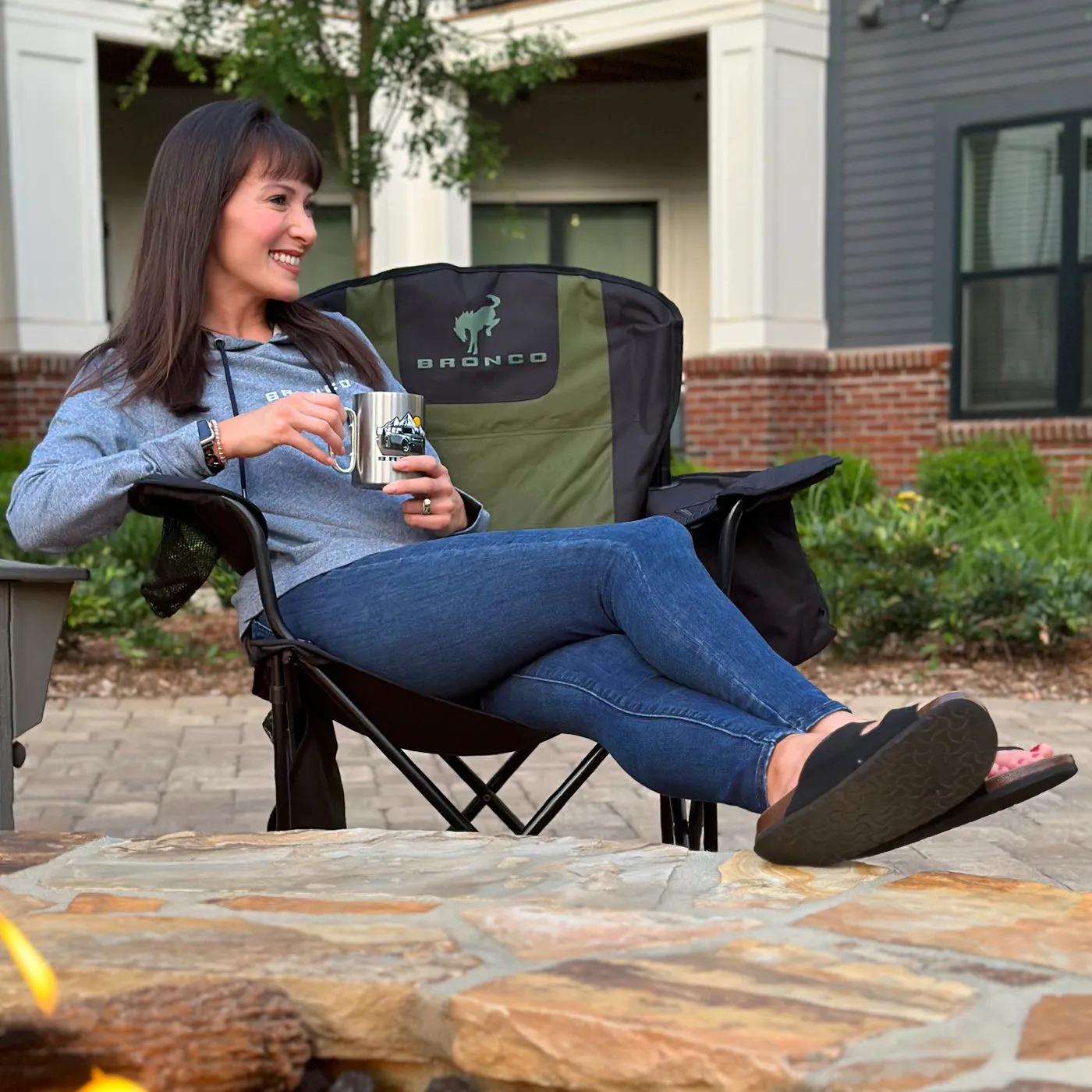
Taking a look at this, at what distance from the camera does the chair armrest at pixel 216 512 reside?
2182mm

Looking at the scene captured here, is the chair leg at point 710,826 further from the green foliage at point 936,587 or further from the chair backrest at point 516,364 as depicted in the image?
the green foliage at point 936,587

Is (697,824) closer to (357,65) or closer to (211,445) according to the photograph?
(211,445)

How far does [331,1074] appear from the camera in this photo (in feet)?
4.83

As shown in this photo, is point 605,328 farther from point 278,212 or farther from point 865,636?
point 865,636

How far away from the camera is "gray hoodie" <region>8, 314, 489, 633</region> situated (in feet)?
7.40

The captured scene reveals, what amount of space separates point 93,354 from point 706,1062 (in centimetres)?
165

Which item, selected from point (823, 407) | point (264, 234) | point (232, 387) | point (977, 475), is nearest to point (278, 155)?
point (264, 234)

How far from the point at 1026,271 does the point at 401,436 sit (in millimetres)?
7512

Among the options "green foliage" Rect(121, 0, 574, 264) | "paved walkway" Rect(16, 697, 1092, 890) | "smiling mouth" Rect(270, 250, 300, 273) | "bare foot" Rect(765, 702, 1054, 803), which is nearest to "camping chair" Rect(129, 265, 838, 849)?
"smiling mouth" Rect(270, 250, 300, 273)

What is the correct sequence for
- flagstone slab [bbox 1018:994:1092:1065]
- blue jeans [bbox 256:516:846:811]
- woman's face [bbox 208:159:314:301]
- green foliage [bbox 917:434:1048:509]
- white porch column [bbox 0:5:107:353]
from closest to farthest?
flagstone slab [bbox 1018:994:1092:1065] → blue jeans [bbox 256:516:846:811] → woman's face [bbox 208:159:314:301] → green foliage [bbox 917:434:1048:509] → white porch column [bbox 0:5:107:353]

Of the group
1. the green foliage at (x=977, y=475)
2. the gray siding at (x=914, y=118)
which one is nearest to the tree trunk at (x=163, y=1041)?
the green foliage at (x=977, y=475)

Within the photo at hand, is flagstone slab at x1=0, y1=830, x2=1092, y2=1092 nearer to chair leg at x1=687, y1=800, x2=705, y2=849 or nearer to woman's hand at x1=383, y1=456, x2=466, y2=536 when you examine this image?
chair leg at x1=687, y1=800, x2=705, y2=849

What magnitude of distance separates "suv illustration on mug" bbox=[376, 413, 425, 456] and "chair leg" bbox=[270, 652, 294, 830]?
0.33m

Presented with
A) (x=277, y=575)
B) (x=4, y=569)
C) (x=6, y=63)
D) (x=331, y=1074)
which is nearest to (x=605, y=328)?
(x=277, y=575)
